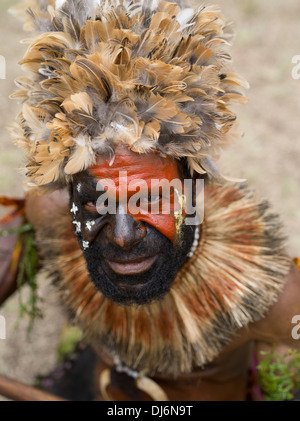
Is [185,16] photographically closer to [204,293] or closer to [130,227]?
[130,227]

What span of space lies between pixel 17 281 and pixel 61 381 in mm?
873

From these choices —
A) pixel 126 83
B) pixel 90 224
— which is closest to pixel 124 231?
pixel 90 224

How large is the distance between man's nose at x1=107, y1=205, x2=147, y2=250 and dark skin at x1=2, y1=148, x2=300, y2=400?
53 centimetres

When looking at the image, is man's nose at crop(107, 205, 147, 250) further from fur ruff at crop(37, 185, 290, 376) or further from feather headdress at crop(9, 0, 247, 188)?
fur ruff at crop(37, 185, 290, 376)

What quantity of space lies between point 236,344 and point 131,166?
0.91 metres

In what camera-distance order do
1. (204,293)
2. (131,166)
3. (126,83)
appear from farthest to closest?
(204,293) → (131,166) → (126,83)

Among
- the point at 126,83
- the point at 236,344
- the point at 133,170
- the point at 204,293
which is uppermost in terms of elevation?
the point at 126,83

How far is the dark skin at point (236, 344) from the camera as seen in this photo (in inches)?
76.2

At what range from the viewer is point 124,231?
5.37 feet

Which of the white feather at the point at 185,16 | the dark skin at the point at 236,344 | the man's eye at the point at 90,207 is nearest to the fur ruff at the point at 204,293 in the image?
the dark skin at the point at 236,344

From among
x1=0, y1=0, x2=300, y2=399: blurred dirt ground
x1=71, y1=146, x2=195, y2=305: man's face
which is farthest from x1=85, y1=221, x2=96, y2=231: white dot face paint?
x1=0, y1=0, x2=300, y2=399: blurred dirt ground

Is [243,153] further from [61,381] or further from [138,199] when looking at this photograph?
[138,199]

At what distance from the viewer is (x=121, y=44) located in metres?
1.51
